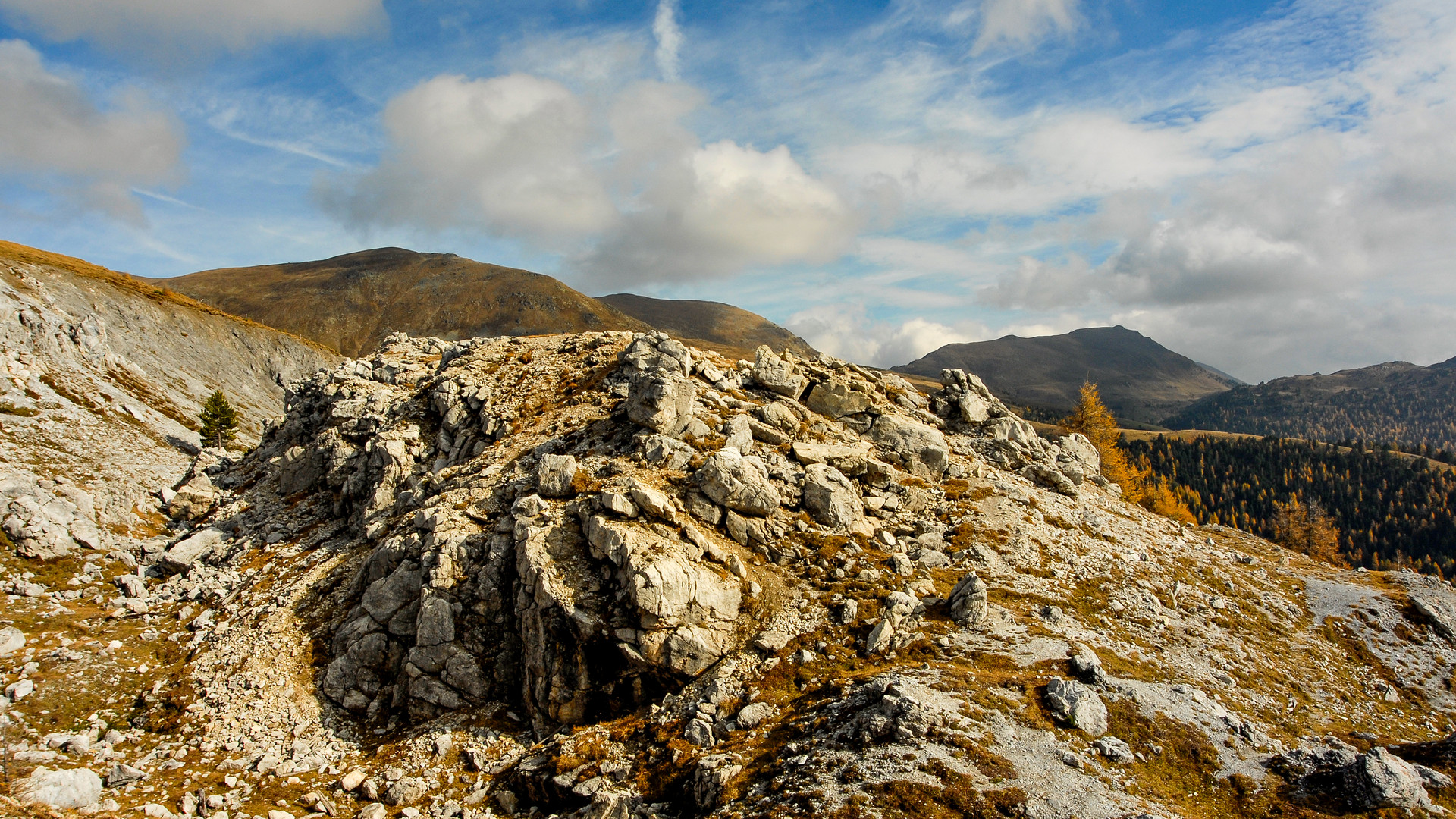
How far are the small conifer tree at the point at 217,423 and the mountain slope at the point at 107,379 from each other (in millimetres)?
1668

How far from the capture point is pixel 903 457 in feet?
125

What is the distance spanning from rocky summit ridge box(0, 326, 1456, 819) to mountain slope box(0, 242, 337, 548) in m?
11.4

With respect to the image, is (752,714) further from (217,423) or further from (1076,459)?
(217,423)

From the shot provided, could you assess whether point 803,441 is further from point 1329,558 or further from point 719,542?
point 1329,558

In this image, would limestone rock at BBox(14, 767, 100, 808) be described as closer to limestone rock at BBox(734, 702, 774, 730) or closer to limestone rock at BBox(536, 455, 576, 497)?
limestone rock at BBox(536, 455, 576, 497)

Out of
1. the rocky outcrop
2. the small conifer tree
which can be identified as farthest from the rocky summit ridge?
the small conifer tree

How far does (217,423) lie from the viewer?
225 feet

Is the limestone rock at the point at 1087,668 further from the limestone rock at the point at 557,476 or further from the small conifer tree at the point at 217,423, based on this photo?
the small conifer tree at the point at 217,423

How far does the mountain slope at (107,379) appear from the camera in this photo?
44906mm

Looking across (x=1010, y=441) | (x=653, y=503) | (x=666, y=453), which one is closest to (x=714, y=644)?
(x=653, y=503)

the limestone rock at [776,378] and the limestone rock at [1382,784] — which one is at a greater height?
the limestone rock at [776,378]

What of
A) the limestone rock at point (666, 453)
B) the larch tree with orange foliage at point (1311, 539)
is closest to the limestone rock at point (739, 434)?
the limestone rock at point (666, 453)

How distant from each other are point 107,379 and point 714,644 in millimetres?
79430

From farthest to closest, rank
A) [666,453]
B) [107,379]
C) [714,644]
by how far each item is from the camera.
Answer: [107,379]
[666,453]
[714,644]
